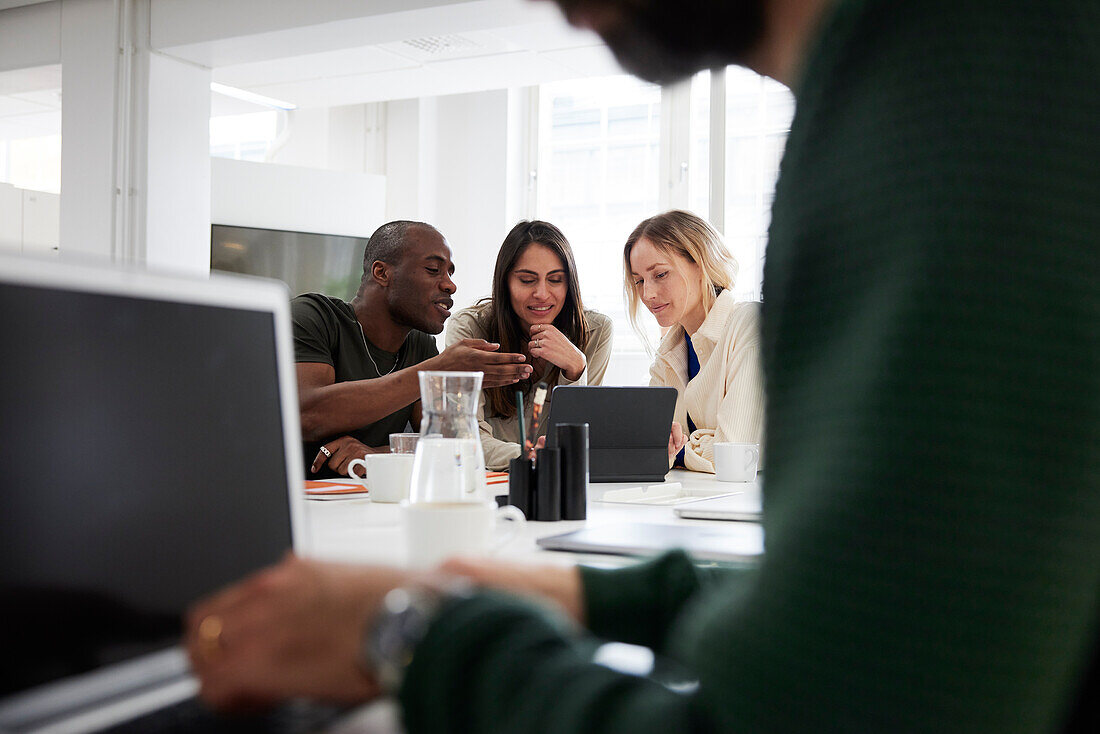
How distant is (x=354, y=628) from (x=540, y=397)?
3.13ft

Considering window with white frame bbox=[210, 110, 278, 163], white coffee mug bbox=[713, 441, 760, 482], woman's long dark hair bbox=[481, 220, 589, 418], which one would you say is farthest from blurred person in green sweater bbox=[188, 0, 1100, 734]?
window with white frame bbox=[210, 110, 278, 163]

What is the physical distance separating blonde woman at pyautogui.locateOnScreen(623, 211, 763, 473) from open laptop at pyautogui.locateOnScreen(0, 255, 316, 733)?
211 centimetres

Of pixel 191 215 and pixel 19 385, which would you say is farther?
pixel 191 215

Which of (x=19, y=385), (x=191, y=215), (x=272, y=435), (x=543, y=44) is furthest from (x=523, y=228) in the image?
(x=19, y=385)

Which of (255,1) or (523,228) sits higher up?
(255,1)

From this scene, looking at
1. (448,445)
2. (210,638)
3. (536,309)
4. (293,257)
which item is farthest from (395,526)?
(293,257)

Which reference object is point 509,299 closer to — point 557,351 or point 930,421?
point 557,351

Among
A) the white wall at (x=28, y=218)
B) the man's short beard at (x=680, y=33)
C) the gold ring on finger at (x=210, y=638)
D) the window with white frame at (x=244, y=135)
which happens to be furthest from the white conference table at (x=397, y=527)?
the window with white frame at (x=244, y=135)

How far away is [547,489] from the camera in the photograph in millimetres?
1380

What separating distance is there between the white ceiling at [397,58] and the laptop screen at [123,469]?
318cm

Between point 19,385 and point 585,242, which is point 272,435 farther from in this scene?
point 585,242

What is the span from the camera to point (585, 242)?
225 inches

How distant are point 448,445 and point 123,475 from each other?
23.5 inches

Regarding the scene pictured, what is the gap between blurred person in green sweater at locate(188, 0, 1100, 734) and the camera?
1.17 ft
